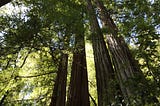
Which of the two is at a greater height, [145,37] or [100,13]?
[100,13]

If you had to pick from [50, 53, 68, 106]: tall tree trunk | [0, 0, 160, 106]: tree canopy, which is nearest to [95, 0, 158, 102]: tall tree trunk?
[0, 0, 160, 106]: tree canopy

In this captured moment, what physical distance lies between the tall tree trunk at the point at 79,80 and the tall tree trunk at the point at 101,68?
2.74 feet

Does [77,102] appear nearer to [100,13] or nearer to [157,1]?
[100,13]

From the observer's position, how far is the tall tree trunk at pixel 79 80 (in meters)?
5.24

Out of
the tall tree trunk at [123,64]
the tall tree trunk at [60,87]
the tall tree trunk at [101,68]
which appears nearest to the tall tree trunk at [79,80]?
the tall tree trunk at [60,87]

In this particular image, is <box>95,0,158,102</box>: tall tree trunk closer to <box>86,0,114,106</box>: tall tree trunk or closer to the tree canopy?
the tree canopy

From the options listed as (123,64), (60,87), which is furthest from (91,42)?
(123,64)

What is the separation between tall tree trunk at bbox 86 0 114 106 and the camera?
3463 millimetres

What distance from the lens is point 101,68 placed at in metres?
4.16

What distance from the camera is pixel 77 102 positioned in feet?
16.9

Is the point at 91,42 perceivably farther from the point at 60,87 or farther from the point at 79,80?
the point at 60,87

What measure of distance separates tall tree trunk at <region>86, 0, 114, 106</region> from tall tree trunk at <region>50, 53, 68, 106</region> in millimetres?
1442

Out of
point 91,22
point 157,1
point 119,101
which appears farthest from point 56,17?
point 119,101

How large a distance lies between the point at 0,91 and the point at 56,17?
222 centimetres
